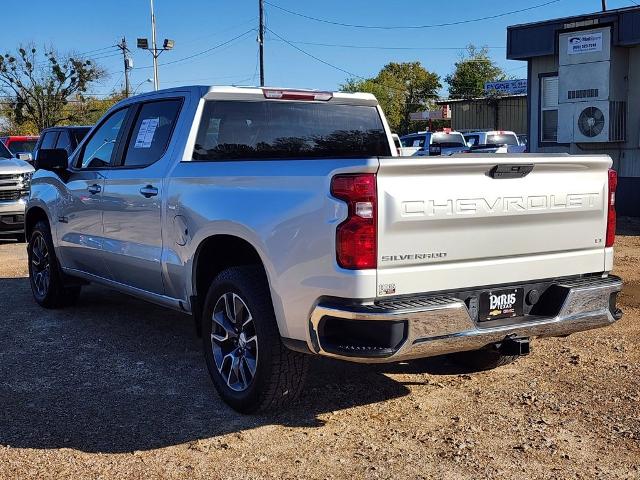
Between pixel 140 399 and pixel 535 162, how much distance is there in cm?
275

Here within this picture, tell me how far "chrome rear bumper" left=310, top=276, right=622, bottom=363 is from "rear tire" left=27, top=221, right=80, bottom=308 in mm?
4135

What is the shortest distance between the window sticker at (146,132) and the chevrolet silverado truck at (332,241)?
14 mm

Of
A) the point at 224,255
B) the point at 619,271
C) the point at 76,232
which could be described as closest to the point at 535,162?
the point at 224,255

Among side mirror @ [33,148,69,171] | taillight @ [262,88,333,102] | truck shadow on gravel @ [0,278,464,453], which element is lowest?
truck shadow on gravel @ [0,278,464,453]

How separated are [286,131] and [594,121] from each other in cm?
1048

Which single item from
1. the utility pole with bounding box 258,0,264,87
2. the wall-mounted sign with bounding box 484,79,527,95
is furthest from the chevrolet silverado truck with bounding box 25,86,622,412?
the wall-mounted sign with bounding box 484,79,527,95

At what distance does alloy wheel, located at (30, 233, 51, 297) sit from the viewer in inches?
287

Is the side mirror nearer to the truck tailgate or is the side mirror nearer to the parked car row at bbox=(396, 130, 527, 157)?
the truck tailgate

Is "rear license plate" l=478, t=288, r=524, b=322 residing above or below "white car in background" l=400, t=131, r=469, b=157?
below

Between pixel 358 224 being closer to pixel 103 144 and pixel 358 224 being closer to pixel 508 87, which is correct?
pixel 103 144

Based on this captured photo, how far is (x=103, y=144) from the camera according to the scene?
6.29m

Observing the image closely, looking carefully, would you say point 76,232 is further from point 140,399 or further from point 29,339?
point 140,399

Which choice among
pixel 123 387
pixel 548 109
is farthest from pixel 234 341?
pixel 548 109

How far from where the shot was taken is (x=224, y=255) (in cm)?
484
